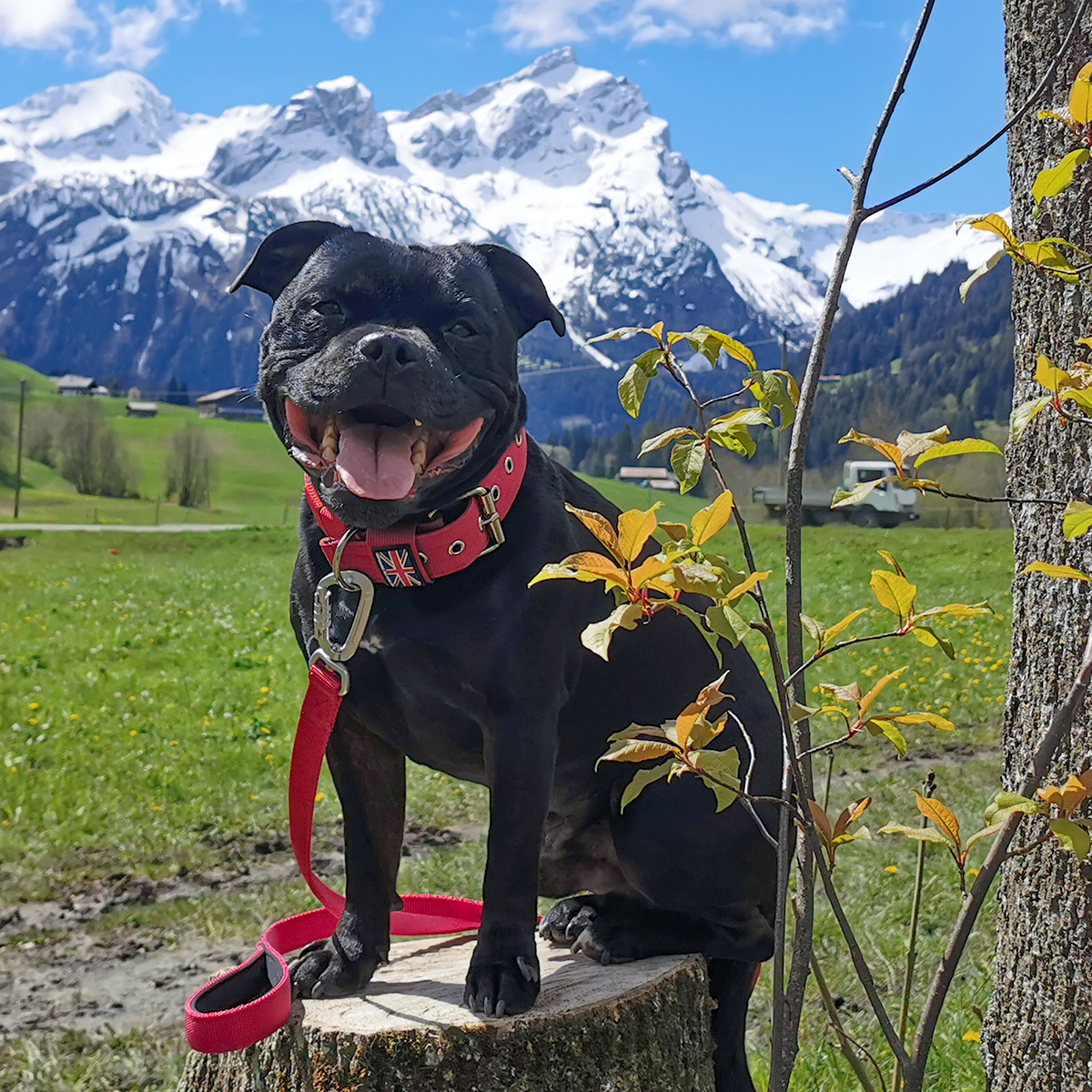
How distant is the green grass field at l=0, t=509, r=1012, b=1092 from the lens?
3.68 m

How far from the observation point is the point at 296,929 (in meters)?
2.60

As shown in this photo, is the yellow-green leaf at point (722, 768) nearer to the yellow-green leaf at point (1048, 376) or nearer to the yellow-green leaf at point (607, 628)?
the yellow-green leaf at point (607, 628)

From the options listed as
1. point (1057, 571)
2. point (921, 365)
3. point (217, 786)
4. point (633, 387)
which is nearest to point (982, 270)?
point (1057, 571)

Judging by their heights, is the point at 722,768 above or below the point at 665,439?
below

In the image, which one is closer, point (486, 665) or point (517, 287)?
point (486, 665)

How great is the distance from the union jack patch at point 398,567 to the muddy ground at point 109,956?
2.60 metres

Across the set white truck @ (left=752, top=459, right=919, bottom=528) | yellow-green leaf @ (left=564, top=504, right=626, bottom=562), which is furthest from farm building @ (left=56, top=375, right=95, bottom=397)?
yellow-green leaf @ (left=564, top=504, right=626, bottom=562)

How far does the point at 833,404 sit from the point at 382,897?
77021 millimetres

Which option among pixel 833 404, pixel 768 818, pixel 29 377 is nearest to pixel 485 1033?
pixel 768 818

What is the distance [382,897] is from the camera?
2.43m

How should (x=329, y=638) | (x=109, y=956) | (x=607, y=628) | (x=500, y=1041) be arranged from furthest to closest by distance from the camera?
(x=109, y=956)
(x=329, y=638)
(x=500, y=1041)
(x=607, y=628)

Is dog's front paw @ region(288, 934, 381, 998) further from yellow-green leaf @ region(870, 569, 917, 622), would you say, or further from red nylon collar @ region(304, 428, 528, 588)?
yellow-green leaf @ region(870, 569, 917, 622)

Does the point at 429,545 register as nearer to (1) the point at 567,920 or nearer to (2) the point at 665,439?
(2) the point at 665,439

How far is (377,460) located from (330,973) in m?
1.11
